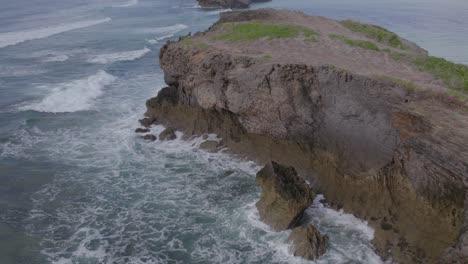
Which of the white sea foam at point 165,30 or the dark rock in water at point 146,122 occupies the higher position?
the white sea foam at point 165,30

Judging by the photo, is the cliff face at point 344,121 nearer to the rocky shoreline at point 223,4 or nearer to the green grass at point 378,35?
the green grass at point 378,35

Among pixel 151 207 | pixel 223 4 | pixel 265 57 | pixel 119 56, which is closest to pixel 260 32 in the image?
pixel 265 57

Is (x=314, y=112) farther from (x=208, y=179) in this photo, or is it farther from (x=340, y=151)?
(x=208, y=179)

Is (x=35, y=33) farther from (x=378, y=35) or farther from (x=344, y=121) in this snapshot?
(x=344, y=121)

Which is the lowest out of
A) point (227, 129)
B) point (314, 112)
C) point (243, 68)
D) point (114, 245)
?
Result: point (114, 245)

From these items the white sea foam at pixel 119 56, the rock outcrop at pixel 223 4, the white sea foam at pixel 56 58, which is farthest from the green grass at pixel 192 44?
the rock outcrop at pixel 223 4

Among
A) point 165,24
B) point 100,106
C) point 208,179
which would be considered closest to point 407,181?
point 208,179
